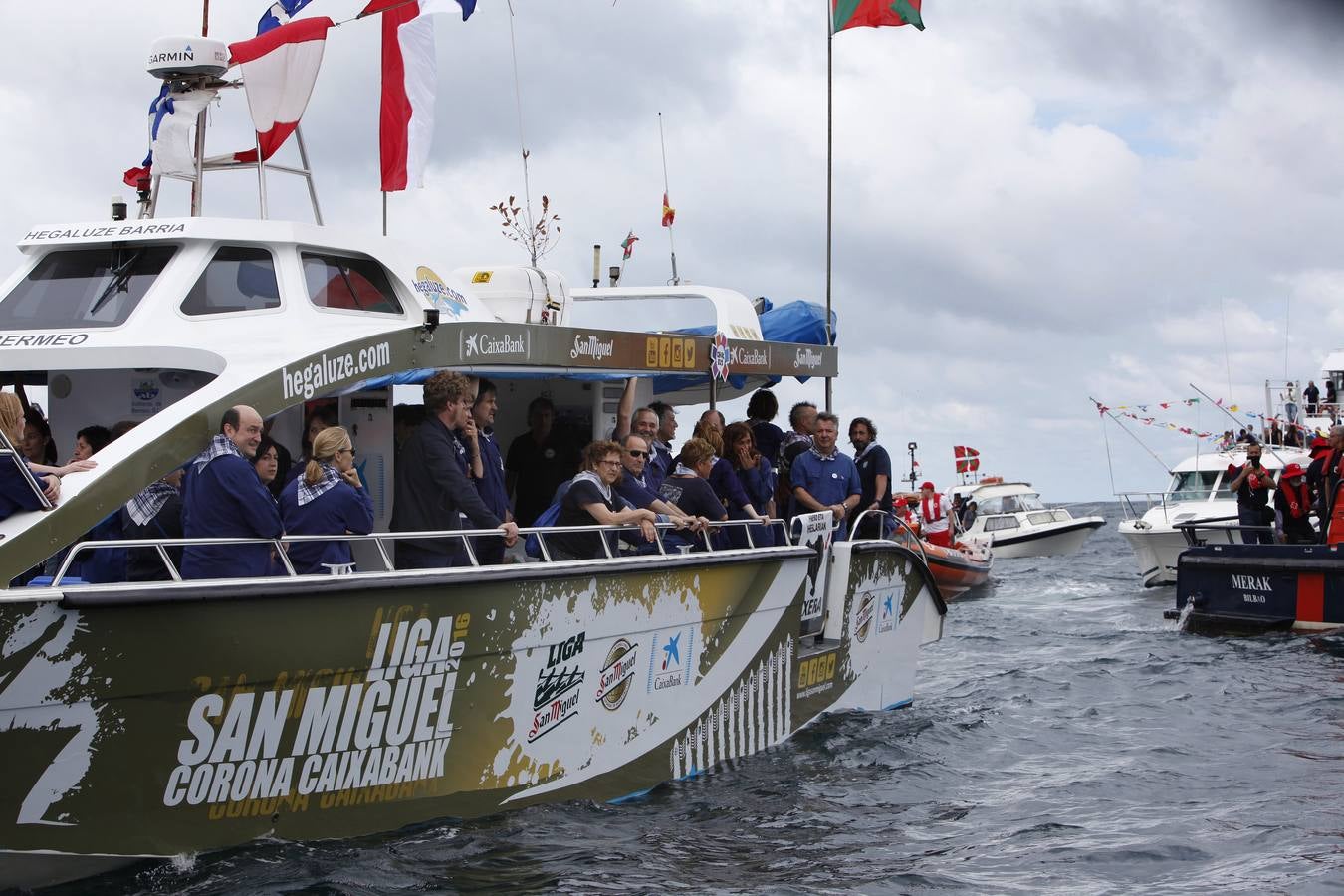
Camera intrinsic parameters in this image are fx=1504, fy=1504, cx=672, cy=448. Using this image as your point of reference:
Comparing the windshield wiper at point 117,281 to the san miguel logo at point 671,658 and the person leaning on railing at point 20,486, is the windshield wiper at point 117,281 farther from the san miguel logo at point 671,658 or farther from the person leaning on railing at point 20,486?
the san miguel logo at point 671,658

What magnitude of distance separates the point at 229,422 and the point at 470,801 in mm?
2231

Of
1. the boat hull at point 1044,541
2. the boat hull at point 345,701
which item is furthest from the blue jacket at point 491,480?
the boat hull at point 1044,541

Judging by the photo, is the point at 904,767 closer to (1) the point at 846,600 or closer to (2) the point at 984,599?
(1) the point at 846,600

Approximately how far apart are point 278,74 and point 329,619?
4.14 metres

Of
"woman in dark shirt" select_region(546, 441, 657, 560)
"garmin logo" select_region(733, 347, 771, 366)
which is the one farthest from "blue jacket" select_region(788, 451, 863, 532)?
"woman in dark shirt" select_region(546, 441, 657, 560)

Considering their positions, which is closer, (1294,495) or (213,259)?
(213,259)

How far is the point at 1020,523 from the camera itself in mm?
42812

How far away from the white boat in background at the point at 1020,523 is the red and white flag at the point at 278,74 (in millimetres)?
33053

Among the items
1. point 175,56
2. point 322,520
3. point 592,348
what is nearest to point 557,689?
point 322,520

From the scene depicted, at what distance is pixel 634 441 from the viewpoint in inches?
352

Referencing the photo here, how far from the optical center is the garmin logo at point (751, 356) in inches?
448

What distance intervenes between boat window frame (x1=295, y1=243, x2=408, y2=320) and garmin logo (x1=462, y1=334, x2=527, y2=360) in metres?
0.67

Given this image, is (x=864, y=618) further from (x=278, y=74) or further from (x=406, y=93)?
(x=278, y=74)

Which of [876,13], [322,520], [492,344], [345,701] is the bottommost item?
[345,701]
